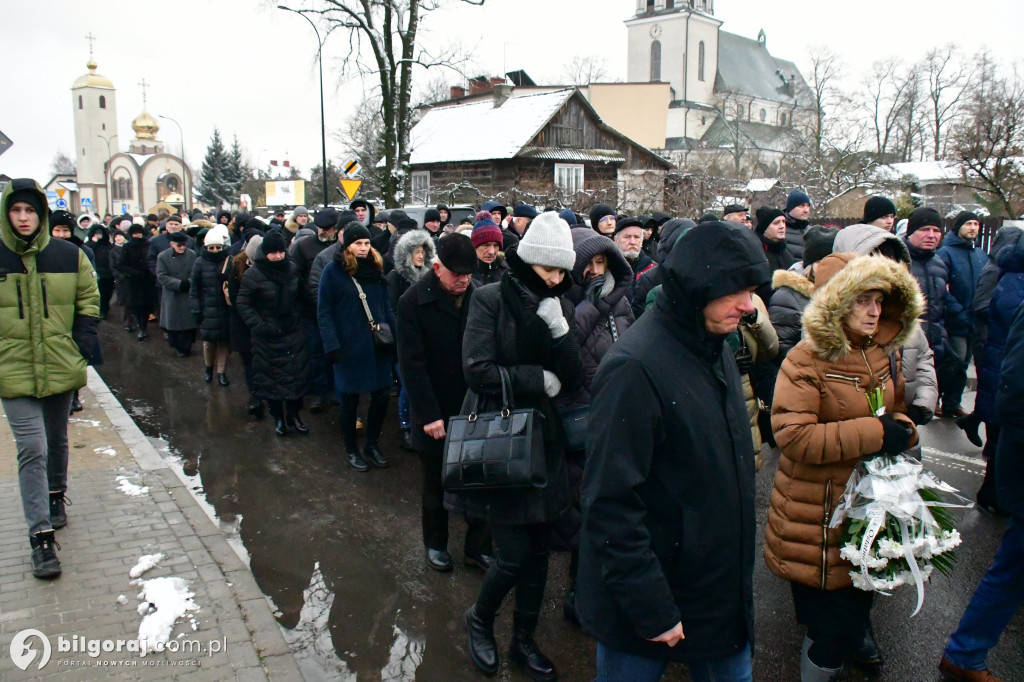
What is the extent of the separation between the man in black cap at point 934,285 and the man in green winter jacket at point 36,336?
6.65m

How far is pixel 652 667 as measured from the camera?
8.33 feet

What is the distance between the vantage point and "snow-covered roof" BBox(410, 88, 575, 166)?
34656mm

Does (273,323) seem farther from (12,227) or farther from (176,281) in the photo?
(176,281)

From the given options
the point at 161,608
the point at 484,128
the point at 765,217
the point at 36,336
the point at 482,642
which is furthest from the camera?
the point at 484,128

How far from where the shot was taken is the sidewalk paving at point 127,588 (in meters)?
3.69

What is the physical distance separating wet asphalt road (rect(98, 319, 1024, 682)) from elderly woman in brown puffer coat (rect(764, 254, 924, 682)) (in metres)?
0.80

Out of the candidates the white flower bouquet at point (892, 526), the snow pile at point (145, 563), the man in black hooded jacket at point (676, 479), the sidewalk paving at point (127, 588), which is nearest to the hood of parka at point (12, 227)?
the sidewalk paving at point (127, 588)

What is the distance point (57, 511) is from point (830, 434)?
493cm

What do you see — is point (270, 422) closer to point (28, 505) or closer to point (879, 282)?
point (28, 505)

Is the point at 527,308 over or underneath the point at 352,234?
underneath

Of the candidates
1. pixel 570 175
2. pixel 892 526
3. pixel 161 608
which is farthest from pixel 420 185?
pixel 892 526

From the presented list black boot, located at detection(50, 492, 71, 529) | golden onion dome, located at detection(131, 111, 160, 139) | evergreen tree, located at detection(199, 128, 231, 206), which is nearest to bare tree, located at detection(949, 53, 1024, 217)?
black boot, located at detection(50, 492, 71, 529)

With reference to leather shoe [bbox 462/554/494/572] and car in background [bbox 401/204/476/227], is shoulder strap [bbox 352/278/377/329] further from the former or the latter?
car in background [bbox 401/204/476/227]

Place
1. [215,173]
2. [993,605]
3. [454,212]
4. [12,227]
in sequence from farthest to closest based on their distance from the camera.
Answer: [215,173], [454,212], [12,227], [993,605]
